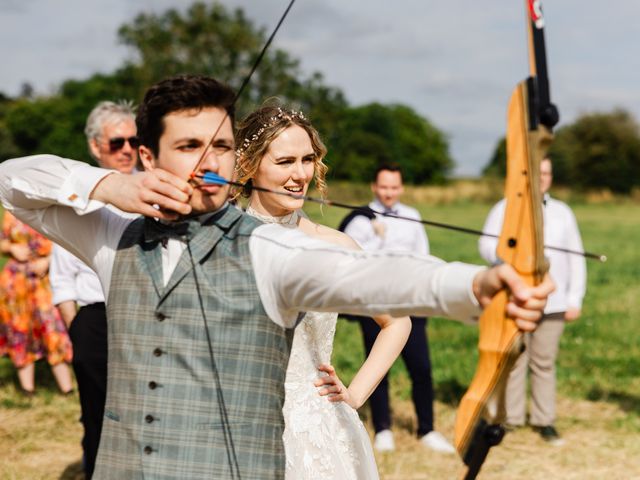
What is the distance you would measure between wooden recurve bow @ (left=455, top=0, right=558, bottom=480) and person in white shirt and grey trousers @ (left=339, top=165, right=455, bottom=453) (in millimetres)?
4328

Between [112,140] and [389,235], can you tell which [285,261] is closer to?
[112,140]

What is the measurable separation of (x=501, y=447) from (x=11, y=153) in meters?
79.2

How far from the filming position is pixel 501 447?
6758mm

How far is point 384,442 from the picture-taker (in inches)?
257

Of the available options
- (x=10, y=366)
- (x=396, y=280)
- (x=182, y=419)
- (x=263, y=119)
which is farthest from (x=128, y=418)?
(x=10, y=366)

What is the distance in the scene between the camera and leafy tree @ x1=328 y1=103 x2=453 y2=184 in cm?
7339

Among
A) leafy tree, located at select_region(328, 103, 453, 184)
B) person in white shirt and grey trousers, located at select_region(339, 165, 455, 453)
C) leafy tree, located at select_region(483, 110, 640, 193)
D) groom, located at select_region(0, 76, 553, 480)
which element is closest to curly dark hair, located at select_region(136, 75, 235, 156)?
groom, located at select_region(0, 76, 553, 480)

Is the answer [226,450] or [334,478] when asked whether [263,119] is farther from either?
[226,450]

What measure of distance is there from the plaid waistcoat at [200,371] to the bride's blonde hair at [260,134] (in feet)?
4.49

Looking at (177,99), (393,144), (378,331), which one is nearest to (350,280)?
(177,99)

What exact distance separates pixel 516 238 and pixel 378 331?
4552 millimetres

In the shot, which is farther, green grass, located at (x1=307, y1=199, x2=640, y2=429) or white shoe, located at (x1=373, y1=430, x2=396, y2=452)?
green grass, located at (x1=307, y1=199, x2=640, y2=429)

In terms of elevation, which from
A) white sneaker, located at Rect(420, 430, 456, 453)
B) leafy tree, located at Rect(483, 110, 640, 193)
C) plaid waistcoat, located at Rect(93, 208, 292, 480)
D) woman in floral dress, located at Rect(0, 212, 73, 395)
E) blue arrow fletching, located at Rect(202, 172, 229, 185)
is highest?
leafy tree, located at Rect(483, 110, 640, 193)

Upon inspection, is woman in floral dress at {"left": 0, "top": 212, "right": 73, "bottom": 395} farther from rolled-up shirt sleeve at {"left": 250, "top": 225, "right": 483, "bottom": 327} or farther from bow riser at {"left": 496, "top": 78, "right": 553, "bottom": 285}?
bow riser at {"left": 496, "top": 78, "right": 553, "bottom": 285}
